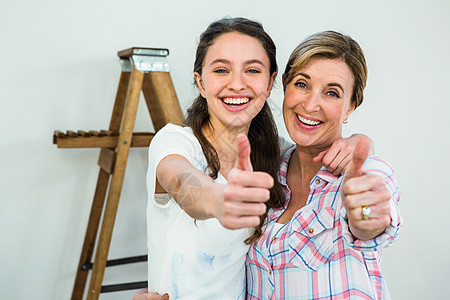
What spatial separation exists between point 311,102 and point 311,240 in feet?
1.17

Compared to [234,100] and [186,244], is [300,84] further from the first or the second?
[186,244]

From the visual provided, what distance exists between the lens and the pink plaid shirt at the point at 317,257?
3.78 ft

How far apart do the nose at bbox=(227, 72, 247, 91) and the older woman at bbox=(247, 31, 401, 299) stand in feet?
0.58

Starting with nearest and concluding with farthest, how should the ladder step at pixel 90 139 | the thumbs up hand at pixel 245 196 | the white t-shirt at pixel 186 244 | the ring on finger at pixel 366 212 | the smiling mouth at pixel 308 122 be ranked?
the thumbs up hand at pixel 245 196 → the ring on finger at pixel 366 212 → the white t-shirt at pixel 186 244 → the smiling mouth at pixel 308 122 → the ladder step at pixel 90 139

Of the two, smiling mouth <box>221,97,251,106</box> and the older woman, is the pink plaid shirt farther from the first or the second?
smiling mouth <box>221,97,251,106</box>

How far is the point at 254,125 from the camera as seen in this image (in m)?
1.40

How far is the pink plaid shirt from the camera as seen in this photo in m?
1.15

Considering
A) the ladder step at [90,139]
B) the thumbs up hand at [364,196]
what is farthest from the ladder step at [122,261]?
the thumbs up hand at [364,196]

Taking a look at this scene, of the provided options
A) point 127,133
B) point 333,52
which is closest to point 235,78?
point 333,52

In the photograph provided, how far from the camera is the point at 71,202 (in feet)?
6.80

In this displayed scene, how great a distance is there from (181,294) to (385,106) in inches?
72.9

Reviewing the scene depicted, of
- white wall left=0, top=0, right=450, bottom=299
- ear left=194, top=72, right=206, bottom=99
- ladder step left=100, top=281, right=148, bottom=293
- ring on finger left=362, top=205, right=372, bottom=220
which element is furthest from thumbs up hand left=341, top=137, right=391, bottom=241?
ladder step left=100, top=281, right=148, bottom=293

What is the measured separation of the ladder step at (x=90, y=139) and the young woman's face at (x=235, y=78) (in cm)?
67

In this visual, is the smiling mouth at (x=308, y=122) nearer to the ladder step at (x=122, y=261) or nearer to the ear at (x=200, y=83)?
the ear at (x=200, y=83)
